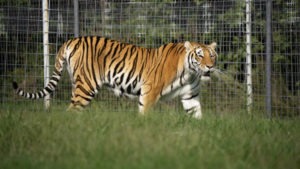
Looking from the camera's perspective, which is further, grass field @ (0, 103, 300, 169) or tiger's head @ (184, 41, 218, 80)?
tiger's head @ (184, 41, 218, 80)

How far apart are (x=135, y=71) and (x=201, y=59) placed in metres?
1.03

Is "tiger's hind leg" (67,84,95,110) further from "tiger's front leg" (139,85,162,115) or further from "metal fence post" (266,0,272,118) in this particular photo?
"metal fence post" (266,0,272,118)

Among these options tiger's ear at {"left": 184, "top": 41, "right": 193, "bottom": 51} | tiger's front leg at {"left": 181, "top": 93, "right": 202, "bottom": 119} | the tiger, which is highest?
tiger's ear at {"left": 184, "top": 41, "right": 193, "bottom": 51}

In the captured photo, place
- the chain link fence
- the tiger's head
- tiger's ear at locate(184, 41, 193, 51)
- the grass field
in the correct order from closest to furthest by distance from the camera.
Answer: the grass field, the tiger's head, tiger's ear at locate(184, 41, 193, 51), the chain link fence

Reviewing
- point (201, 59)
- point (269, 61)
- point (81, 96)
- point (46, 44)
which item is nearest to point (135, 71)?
point (81, 96)

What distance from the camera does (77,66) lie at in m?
6.25

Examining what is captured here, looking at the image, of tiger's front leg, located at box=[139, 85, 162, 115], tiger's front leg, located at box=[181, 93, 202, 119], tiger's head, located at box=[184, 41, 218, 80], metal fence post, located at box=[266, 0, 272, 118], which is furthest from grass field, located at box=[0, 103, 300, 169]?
metal fence post, located at box=[266, 0, 272, 118]

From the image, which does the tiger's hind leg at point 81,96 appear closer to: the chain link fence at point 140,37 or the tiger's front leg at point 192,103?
the chain link fence at point 140,37

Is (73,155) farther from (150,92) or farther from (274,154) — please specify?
(150,92)

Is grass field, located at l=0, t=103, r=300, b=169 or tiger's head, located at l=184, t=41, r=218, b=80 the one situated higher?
tiger's head, located at l=184, t=41, r=218, b=80

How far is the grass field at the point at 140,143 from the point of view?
3.28 metres

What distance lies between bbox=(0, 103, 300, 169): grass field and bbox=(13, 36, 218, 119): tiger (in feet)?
3.15

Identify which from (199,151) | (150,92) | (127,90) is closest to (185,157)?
(199,151)

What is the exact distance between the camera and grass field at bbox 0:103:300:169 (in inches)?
129
